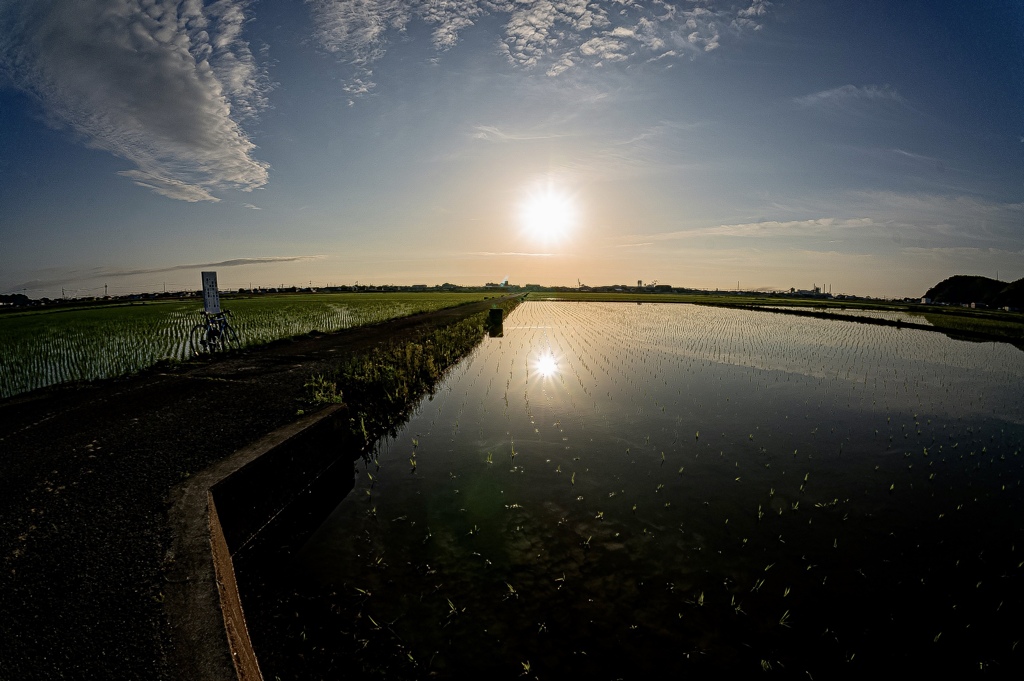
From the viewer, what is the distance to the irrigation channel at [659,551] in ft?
10.8

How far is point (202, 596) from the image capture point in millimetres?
2924

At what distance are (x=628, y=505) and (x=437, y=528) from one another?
2.39 meters

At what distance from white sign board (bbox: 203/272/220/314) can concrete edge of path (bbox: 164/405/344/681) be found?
13.1 metres

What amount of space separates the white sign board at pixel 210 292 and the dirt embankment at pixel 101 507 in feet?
23.7

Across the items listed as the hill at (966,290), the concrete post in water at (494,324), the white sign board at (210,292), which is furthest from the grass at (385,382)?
the hill at (966,290)

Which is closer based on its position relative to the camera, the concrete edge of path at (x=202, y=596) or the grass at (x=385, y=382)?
the concrete edge of path at (x=202, y=596)

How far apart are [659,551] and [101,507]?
537 centimetres

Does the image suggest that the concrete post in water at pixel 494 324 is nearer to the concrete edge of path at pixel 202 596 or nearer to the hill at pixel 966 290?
the concrete edge of path at pixel 202 596

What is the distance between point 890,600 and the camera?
382 centimetres

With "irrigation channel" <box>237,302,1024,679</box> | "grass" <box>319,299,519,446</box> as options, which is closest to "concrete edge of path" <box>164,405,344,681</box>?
"irrigation channel" <box>237,302,1024,679</box>

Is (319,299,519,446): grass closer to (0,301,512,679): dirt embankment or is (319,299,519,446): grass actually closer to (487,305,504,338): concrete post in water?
(0,301,512,679): dirt embankment

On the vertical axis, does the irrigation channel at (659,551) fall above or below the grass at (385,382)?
below

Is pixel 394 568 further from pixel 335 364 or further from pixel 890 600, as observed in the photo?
pixel 335 364

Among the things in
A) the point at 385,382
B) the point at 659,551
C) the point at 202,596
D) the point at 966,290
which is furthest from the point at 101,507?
the point at 966,290
